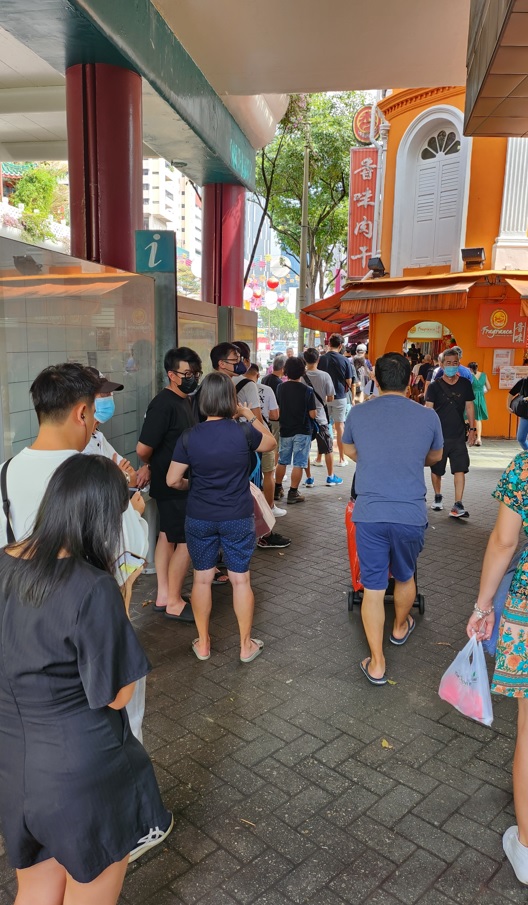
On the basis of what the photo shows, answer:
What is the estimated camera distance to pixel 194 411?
4707 mm

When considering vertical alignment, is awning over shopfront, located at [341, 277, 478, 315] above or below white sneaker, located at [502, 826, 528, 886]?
above

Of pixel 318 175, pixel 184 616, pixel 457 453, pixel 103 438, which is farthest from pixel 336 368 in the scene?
pixel 318 175

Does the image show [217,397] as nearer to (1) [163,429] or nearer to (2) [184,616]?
(1) [163,429]

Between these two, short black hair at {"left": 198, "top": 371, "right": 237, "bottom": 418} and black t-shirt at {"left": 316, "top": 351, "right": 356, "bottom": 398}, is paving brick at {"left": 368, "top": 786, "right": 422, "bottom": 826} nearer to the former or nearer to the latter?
short black hair at {"left": 198, "top": 371, "right": 237, "bottom": 418}

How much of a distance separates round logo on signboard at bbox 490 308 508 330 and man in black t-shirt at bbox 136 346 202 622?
36.0 ft

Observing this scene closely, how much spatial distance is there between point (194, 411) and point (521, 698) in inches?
118

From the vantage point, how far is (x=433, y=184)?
15156mm

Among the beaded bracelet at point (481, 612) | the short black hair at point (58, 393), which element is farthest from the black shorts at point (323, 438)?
the short black hair at point (58, 393)

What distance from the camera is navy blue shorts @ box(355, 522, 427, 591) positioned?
12.3ft

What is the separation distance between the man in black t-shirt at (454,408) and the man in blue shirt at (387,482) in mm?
3324

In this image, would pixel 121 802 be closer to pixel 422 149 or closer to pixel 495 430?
pixel 495 430

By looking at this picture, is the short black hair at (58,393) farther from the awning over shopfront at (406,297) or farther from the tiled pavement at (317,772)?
the awning over shopfront at (406,297)

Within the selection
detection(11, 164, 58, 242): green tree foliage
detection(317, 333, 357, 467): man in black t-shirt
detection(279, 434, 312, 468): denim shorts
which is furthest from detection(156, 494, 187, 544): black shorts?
detection(11, 164, 58, 242): green tree foliage

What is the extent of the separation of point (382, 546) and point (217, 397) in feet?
4.23
